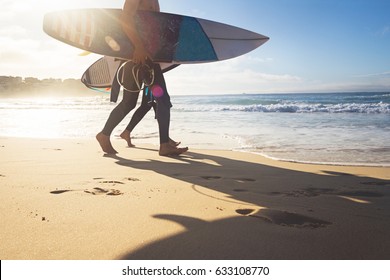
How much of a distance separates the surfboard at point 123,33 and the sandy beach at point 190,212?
213cm

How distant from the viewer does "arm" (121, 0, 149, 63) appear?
3.74m

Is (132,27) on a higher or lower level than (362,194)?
higher

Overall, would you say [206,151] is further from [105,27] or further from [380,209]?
[380,209]

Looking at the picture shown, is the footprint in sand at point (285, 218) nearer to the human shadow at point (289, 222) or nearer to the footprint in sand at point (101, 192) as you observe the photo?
the human shadow at point (289, 222)

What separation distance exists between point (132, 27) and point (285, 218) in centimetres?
296

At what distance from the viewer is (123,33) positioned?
14.5 feet

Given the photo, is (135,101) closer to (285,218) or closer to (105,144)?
(105,144)

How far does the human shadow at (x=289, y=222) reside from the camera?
3.88ft

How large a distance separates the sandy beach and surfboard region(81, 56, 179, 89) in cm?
293

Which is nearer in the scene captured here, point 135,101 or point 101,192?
point 101,192

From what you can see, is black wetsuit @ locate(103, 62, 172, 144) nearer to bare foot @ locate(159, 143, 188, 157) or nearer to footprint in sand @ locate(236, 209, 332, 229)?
bare foot @ locate(159, 143, 188, 157)

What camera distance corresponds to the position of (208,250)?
46.9 inches

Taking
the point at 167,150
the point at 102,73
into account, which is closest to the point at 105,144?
the point at 167,150

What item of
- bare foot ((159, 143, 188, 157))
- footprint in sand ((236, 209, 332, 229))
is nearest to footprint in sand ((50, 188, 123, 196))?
footprint in sand ((236, 209, 332, 229))
